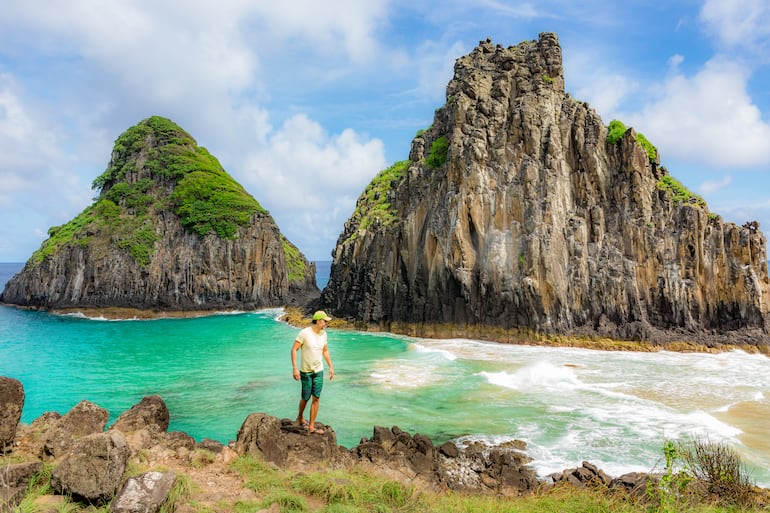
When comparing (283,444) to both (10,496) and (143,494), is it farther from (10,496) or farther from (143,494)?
(10,496)

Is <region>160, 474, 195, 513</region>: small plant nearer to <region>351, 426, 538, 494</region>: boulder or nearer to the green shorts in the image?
the green shorts

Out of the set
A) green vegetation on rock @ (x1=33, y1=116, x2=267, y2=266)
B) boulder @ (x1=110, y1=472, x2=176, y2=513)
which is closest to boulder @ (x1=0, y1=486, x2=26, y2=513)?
boulder @ (x1=110, y1=472, x2=176, y2=513)

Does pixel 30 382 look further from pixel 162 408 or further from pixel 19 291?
pixel 19 291

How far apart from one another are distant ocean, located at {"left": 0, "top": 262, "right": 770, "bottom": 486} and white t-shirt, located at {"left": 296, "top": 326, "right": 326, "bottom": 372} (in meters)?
6.01

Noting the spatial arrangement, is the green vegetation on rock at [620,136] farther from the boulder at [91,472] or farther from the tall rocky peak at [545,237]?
the boulder at [91,472]

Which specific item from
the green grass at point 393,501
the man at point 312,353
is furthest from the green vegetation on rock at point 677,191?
the man at point 312,353

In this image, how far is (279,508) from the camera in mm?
7180

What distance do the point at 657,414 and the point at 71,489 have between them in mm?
18951

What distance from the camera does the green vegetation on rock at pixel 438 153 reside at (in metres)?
45.1

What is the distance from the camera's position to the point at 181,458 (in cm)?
962

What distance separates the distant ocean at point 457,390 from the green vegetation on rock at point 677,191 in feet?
39.8

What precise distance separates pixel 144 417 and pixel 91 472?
5905 millimetres

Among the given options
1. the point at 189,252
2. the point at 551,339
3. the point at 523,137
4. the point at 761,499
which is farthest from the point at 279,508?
the point at 189,252

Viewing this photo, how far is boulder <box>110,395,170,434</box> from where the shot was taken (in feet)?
38.6
